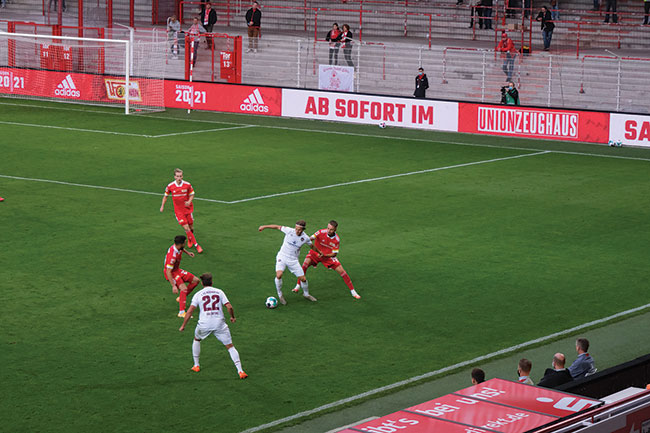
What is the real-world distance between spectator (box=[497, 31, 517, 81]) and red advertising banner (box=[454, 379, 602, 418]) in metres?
36.6

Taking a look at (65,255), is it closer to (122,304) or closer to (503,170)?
(122,304)

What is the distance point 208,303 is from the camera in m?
16.1

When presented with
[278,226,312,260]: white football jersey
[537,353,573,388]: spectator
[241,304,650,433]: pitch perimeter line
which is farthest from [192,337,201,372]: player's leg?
[537,353,573,388]: spectator

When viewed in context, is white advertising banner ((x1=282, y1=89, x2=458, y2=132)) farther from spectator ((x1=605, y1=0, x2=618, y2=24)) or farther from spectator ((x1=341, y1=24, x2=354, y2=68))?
spectator ((x1=605, y1=0, x2=618, y2=24))

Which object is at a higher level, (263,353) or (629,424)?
(629,424)

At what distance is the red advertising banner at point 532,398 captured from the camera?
35.2ft

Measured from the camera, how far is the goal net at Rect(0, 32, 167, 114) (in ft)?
156

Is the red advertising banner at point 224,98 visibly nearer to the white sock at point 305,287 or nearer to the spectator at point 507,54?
the spectator at point 507,54

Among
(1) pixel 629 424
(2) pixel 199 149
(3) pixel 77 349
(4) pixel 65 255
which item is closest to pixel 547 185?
(2) pixel 199 149

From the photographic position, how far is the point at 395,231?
26.1 m

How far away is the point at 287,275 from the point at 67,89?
30.1 meters

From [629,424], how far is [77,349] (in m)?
9.81

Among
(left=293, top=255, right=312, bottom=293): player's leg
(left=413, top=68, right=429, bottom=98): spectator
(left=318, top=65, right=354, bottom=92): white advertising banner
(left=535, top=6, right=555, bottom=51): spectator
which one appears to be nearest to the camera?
(left=293, top=255, right=312, bottom=293): player's leg

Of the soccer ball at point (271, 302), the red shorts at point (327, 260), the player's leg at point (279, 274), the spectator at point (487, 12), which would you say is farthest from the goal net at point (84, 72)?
the soccer ball at point (271, 302)
